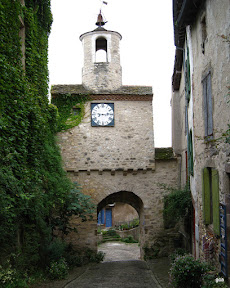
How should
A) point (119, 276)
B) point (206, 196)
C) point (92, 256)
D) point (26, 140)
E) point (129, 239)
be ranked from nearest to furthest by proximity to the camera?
1. point (206, 196)
2. point (26, 140)
3. point (119, 276)
4. point (92, 256)
5. point (129, 239)

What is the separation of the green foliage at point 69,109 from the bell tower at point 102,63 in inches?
37.5

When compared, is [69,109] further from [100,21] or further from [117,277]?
[117,277]

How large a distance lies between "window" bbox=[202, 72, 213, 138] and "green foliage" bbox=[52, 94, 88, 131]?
27.0 feet

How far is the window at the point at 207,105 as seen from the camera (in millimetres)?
6688

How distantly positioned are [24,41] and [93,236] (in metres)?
8.38

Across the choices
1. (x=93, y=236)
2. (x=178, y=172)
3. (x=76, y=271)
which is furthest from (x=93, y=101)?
(x=76, y=271)

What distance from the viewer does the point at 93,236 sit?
14.1 m

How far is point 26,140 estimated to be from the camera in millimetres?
8633

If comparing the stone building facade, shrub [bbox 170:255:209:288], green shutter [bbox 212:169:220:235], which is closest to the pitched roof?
the stone building facade

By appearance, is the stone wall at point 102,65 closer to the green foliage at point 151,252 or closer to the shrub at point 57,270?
the green foliage at point 151,252

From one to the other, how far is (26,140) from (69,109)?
6148mm

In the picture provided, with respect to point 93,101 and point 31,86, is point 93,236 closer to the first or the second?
point 93,101

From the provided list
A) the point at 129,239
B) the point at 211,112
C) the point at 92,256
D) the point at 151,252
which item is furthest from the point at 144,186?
the point at 129,239

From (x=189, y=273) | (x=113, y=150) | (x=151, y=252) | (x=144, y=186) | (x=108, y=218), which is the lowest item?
(x=108, y=218)
